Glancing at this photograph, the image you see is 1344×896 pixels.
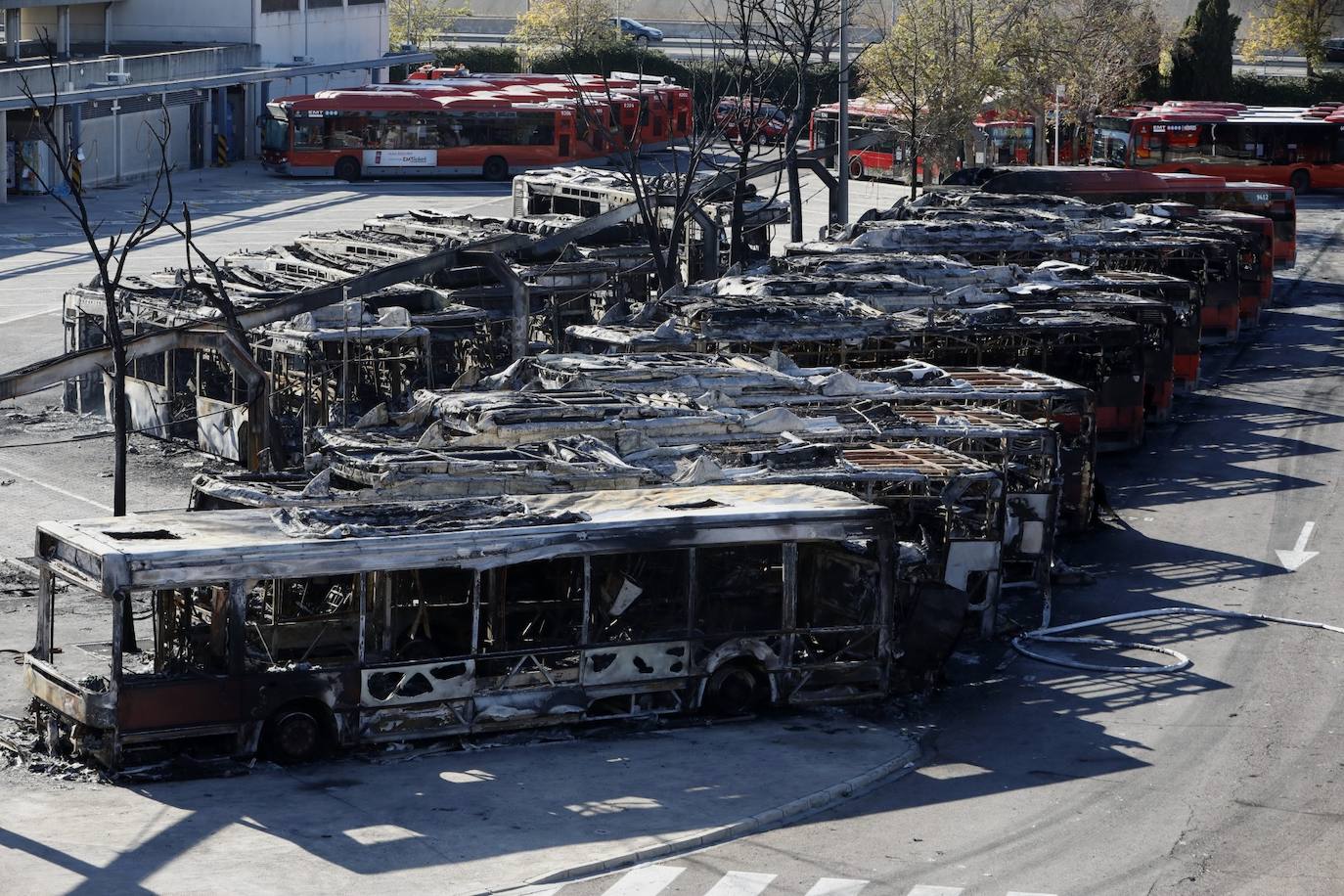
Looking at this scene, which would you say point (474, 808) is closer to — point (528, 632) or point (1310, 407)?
point (528, 632)

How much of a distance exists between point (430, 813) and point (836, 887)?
325cm

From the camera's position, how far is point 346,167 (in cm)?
6425

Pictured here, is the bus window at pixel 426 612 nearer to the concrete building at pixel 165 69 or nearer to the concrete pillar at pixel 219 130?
the concrete building at pixel 165 69

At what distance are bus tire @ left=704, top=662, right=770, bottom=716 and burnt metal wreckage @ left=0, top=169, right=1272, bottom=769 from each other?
25mm

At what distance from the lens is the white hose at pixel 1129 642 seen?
19.5 m

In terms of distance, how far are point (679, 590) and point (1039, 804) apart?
3.74 m

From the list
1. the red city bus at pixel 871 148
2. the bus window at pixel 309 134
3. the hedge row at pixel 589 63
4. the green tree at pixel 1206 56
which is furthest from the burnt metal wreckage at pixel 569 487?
the hedge row at pixel 589 63

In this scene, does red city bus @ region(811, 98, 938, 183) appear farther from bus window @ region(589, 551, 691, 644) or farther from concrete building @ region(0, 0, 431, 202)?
bus window @ region(589, 551, 691, 644)

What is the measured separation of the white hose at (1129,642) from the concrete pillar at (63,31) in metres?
53.2

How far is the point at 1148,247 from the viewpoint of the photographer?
3859 cm

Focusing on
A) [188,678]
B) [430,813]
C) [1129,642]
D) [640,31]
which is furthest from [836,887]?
[640,31]

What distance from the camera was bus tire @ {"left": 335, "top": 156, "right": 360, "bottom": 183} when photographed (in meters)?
64.2

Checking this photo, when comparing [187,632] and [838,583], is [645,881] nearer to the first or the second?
[187,632]

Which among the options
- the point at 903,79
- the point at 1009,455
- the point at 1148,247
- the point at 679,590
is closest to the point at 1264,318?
the point at 1148,247
